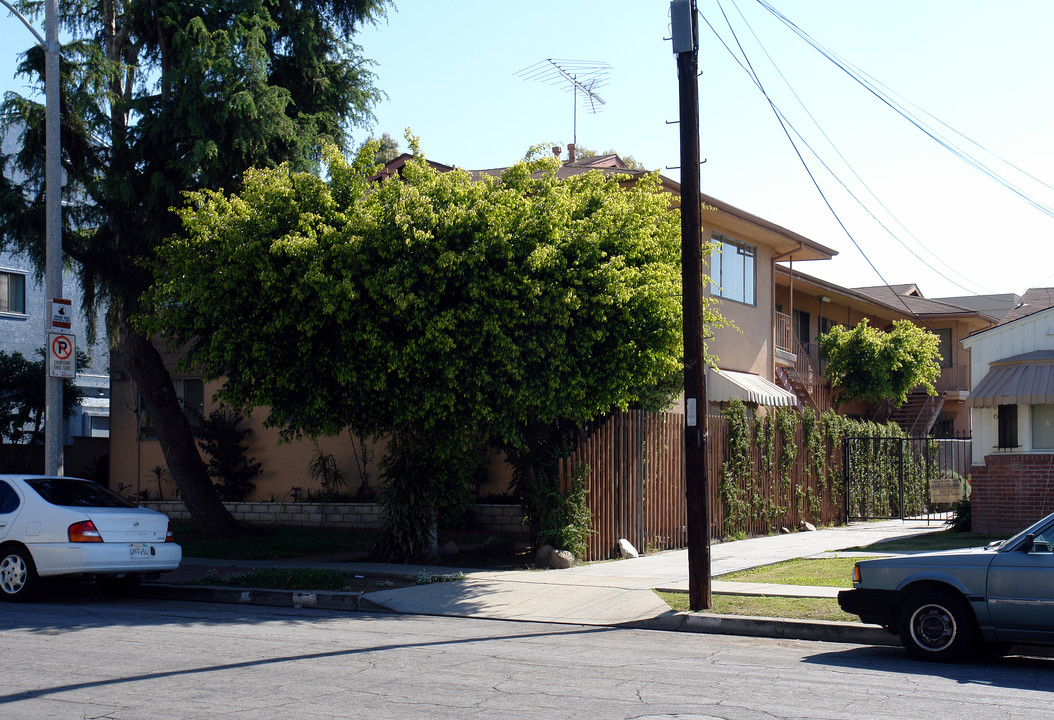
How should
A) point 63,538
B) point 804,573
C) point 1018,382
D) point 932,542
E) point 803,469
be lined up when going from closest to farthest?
point 63,538
point 804,573
point 932,542
point 1018,382
point 803,469

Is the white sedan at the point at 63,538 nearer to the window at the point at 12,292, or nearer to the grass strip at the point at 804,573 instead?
the grass strip at the point at 804,573

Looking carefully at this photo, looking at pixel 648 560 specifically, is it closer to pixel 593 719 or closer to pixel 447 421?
pixel 447 421

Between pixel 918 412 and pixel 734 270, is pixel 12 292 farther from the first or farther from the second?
pixel 918 412

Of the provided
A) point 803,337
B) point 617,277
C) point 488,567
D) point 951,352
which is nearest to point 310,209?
point 617,277

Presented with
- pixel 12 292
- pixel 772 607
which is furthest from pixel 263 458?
pixel 772 607

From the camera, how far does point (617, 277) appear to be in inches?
516

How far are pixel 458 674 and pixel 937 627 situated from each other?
4025 millimetres

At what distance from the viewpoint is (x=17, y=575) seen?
11.7m

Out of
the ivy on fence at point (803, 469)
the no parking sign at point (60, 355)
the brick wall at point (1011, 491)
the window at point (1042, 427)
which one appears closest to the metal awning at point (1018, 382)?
the window at point (1042, 427)

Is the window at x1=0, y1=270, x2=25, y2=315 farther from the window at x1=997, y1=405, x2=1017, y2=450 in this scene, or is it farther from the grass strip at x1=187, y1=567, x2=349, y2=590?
the window at x1=997, y1=405, x2=1017, y2=450

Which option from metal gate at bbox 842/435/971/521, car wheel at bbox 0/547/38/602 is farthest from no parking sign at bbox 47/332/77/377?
metal gate at bbox 842/435/971/521

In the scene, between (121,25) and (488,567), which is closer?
(488,567)

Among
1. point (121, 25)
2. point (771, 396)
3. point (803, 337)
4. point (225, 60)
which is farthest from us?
point (803, 337)

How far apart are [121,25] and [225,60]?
3.10 meters
